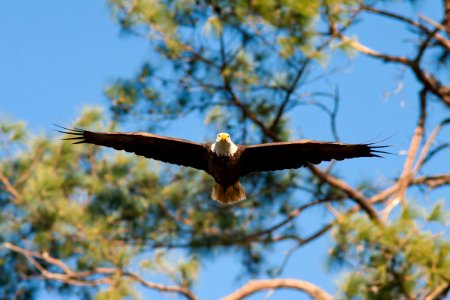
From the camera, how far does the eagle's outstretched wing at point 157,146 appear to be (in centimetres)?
515

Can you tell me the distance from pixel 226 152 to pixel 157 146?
59 centimetres

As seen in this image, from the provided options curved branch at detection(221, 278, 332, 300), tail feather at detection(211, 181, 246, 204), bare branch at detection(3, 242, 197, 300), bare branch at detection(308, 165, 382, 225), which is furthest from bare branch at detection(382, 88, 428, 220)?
tail feather at detection(211, 181, 246, 204)

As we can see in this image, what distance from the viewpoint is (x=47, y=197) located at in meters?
8.77

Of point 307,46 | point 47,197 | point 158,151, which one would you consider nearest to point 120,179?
point 47,197

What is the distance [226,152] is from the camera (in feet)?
16.3

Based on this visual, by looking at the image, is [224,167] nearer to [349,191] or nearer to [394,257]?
[394,257]

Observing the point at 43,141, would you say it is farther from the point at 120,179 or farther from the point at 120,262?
the point at 120,262

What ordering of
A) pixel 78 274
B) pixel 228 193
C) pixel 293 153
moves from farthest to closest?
pixel 78 274 < pixel 228 193 < pixel 293 153

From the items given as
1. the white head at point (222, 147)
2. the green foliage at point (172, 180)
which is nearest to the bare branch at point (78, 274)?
the green foliage at point (172, 180)

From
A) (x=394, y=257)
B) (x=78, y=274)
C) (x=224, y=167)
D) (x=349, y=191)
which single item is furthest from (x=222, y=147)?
(x=78, y=274)

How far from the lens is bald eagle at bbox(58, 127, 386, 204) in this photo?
198 inches

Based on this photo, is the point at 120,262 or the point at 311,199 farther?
the point at 311,199

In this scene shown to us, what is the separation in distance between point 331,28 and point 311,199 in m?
1.89

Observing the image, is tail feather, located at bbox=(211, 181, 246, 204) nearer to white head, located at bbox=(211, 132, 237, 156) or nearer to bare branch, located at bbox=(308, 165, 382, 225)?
white head, located at bbox=(211, 132, 237, 156)
